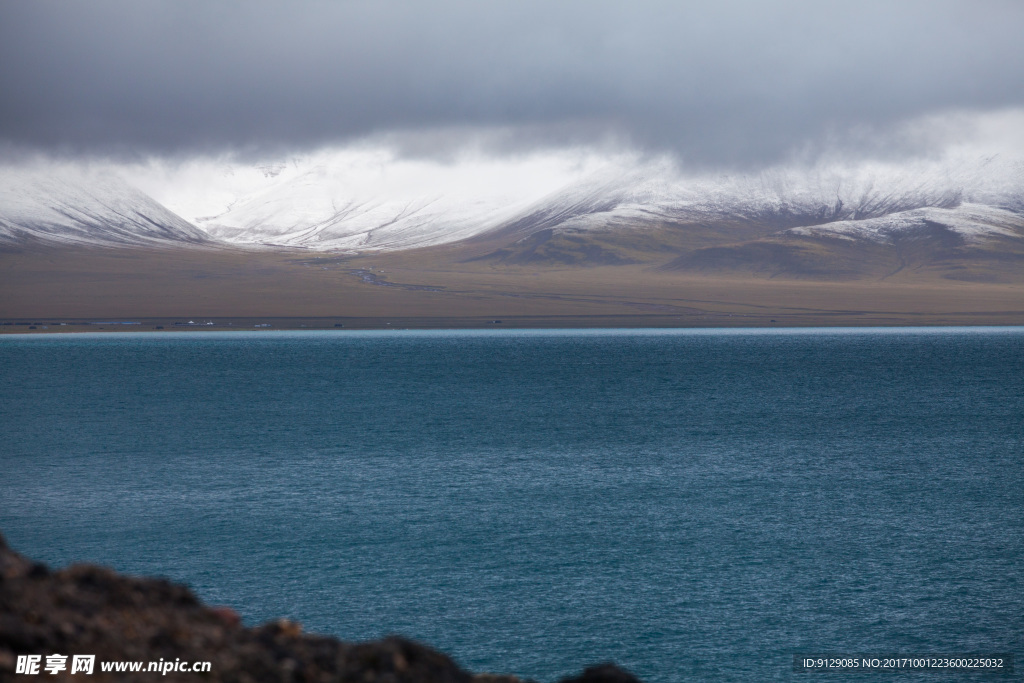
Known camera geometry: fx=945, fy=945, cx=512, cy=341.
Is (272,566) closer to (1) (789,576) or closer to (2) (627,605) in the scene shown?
(2) (627,605)

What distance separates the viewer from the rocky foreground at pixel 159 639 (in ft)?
36.3

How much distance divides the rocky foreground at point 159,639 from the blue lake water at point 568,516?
15.0 m

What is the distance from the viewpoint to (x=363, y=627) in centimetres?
2888

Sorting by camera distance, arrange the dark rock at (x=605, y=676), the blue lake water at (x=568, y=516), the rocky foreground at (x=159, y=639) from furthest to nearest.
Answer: the blue lake water at (x=568, y=516)
the dark rock at (x=605, y=676)
the rocky foreground at (x=159, y=639)

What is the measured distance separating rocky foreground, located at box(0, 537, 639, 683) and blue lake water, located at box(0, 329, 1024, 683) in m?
15.0

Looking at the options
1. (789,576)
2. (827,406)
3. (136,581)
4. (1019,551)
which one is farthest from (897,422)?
(136,581)

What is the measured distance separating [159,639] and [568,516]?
3180 centimetres

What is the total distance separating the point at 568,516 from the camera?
139 feet

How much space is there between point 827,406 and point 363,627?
225 feet

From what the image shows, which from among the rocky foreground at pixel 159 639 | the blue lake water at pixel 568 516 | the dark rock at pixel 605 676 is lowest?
the blue lake water at pixel 568 516

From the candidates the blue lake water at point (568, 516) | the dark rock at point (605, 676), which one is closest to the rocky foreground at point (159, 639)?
the dark rock at point (605, 676)

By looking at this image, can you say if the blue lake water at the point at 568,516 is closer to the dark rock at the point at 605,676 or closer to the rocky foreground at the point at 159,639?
the dark rock at the point at 605,676

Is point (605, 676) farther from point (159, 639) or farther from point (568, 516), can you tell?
point (568, 516)

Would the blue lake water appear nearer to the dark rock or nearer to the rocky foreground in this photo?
the dark rock
